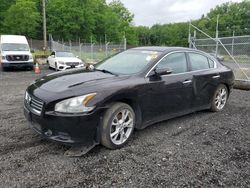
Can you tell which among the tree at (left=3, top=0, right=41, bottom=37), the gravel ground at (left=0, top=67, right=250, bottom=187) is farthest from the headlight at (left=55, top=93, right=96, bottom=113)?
the tree at (left=3, top=0, right=41, bottom=37)

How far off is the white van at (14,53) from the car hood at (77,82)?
40.0 ft

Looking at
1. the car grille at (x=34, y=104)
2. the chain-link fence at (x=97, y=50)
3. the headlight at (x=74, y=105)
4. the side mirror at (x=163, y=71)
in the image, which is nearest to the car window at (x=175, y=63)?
the side mirror at (x=163, y=71)

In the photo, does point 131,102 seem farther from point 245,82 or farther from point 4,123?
point 245,82

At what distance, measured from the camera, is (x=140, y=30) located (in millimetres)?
103938

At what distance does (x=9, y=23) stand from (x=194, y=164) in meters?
48.2

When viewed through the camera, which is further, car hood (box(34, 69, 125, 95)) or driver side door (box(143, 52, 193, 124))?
driver side door (box(143, 52, 193, 124))

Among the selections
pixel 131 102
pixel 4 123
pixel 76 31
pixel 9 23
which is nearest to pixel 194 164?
pixel 131 102

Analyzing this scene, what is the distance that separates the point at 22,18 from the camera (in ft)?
140

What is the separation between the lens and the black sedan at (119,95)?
10.8 ft

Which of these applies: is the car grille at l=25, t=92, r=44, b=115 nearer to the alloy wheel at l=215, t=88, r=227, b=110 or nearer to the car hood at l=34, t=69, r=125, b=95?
the car hood at l=34, t=69, r=125, b=95

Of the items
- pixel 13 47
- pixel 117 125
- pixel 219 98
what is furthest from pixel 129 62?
pixel 13 47

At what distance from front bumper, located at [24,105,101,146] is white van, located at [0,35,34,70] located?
42.2 feet

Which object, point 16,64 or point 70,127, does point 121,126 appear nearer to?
point 70,127

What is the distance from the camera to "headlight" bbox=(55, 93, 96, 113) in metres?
3.26
